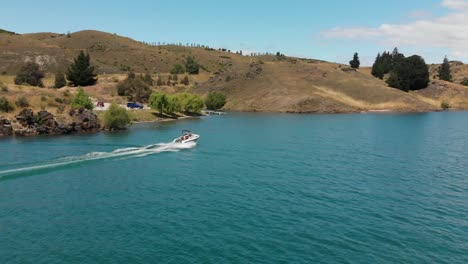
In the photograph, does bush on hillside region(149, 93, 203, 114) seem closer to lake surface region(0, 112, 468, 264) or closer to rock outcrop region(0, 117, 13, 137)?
rock outcrop region(0, 117, 13, 137)

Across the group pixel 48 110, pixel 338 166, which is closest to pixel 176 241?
pixel 338 166

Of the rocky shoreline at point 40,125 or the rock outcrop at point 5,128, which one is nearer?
the rock outcrop at point 5,128

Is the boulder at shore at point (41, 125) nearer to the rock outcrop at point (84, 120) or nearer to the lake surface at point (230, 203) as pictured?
the rock outcrop at point (84, 120)

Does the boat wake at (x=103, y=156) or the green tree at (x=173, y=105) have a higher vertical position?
the green tree at (x=173, y=105)

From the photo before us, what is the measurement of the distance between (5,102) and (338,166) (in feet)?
305

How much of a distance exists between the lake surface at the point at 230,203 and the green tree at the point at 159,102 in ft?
205

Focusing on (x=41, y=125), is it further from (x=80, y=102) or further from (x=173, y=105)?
(x=173, y=105)

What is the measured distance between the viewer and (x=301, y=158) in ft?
284

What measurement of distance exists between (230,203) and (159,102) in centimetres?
11416

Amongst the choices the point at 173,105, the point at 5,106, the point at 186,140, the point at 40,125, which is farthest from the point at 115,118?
the point at 173,105

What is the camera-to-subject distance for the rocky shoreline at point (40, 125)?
113 metres

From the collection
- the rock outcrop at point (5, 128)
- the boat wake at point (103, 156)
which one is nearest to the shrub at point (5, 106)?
the rock outcrop at point (5, 128)

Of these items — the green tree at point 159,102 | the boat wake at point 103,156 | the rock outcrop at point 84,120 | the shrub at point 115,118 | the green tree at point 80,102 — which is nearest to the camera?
the boat wake at point 103,156

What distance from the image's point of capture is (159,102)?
165m
